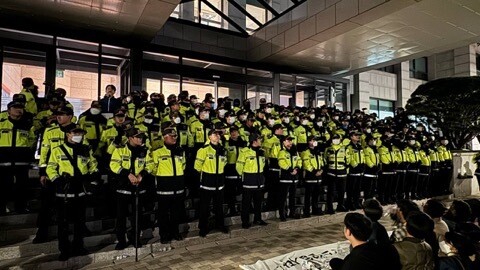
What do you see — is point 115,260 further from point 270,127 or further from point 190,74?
point 190,74

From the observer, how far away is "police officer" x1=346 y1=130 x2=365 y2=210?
894 cm

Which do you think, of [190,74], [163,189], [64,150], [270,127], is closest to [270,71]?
[190,74]

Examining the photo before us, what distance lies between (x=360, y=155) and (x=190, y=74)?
22.4ft

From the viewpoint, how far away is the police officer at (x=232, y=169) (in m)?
7.21

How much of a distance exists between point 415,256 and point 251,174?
421 cm

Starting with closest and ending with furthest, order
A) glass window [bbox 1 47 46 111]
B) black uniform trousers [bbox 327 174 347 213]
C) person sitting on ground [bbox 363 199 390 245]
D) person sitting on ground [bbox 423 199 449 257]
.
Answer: person sitting on ground [bbox 363 199 390 245] → person sitting on ground [bbox 423 199 449 257] → black uniform trousers [bbox 327 174 347 213] → glass window [bbox 1 47 46 111]

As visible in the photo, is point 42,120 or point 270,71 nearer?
point 42,120

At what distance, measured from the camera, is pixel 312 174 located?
8.09 m

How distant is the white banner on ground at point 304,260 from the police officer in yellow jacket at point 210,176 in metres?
1.72

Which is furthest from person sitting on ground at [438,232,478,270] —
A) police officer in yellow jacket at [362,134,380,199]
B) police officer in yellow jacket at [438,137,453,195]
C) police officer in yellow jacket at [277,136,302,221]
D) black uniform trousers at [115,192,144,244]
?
police officer in yellow jacket at [438,137,453,195]

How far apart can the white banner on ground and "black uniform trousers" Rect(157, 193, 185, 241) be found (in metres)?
1.71

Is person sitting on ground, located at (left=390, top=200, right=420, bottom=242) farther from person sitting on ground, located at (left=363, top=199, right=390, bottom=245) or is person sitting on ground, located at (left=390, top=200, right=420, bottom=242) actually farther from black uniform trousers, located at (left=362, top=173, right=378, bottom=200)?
black uniform trousers, located at (left=362, top=173, right=378, bottom=200)

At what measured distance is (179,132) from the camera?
7137 millimetres

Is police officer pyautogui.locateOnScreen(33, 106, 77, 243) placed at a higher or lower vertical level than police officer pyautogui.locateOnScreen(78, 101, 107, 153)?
lower
